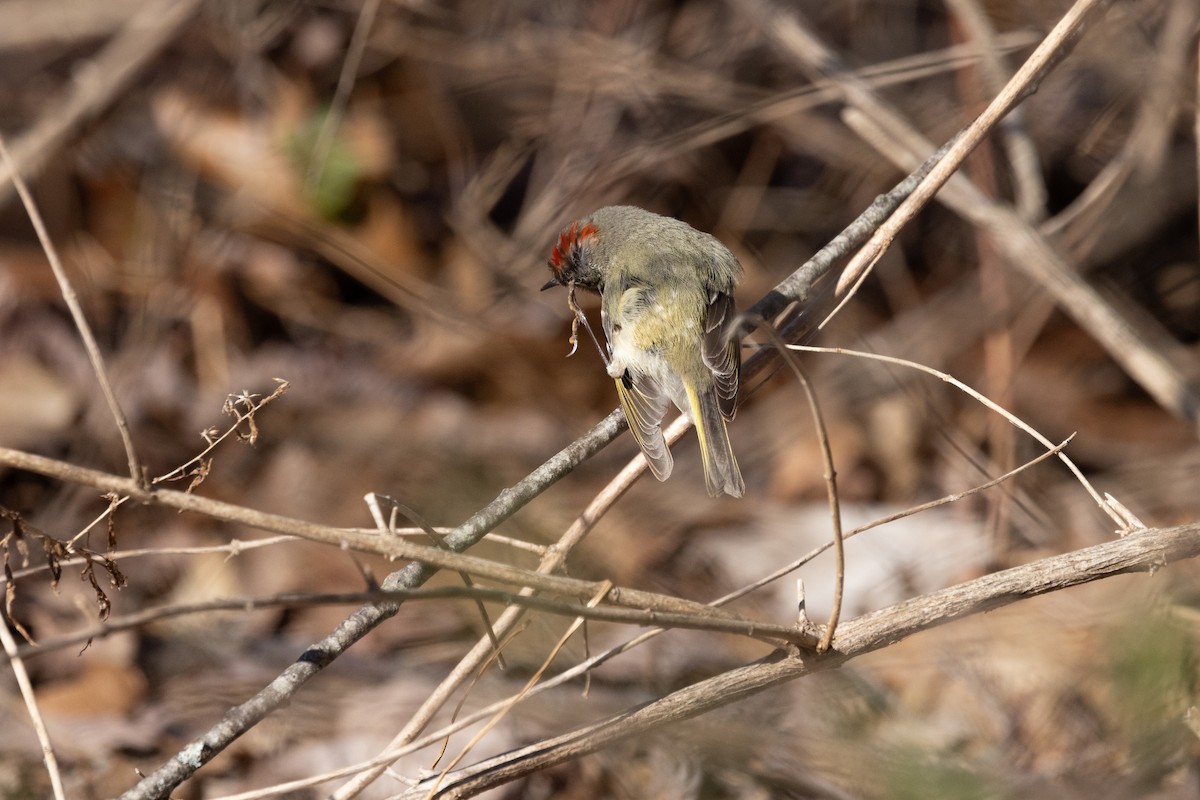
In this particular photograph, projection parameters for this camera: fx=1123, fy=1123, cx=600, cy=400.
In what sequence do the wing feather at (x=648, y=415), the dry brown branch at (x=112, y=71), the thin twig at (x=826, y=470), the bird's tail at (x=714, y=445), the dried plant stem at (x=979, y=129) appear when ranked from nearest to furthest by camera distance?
the thin twig at (x=826, y=470), the dried plant stem at (x=979, y=129), the wing feather at (x=648, y=415), the bird's tail at (x=714, y=445), the dry brown branch at (x=112, y=71)

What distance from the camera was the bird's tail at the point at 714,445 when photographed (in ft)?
8.89

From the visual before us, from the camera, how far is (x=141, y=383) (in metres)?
5.14

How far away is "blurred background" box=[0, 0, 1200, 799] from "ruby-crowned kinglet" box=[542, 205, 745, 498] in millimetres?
687

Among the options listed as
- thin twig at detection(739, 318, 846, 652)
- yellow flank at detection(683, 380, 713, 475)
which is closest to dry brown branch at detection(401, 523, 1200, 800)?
thin twig at detection(739, 318, 846, 652)

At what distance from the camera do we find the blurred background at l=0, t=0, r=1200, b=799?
3.36 metres

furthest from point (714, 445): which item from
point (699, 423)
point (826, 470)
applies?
point (826, 470)

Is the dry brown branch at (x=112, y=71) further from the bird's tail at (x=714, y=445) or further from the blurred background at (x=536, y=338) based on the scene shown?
the bird's tail at (x=714, y=445)

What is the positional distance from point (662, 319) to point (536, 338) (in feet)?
6.87

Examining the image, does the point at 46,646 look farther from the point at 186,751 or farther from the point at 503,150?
the point at 503,150

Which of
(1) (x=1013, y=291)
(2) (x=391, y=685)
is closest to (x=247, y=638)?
(2) (x=391, y=685)

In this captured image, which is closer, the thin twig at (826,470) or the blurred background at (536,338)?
the thin twig at (826,470)

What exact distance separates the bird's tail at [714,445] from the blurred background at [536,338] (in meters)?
0.65

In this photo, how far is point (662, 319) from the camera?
3148mm

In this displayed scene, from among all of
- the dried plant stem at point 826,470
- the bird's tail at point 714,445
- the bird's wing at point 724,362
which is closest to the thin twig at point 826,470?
the dried plant stem at point 826,470
